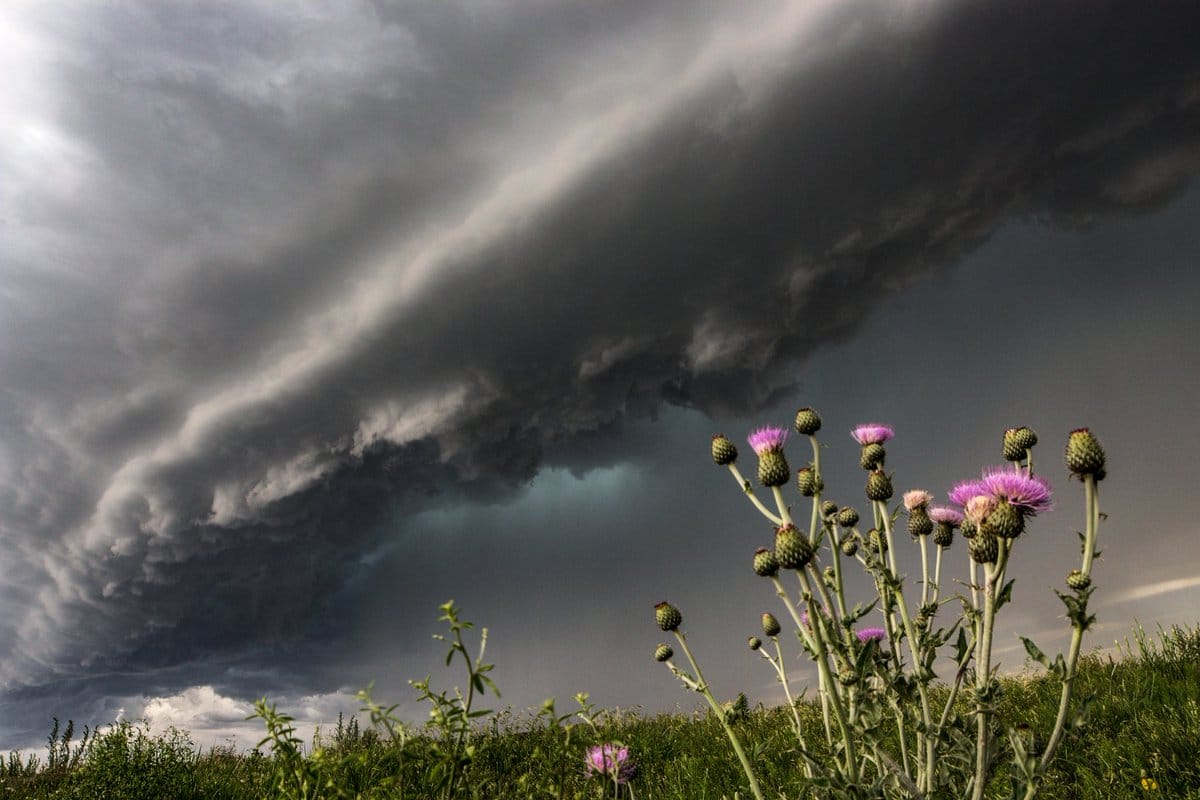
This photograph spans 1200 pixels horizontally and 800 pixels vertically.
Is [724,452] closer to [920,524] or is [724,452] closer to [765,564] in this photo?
[765,564]

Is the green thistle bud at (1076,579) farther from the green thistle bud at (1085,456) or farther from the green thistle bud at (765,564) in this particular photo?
the green thistle bud at (765,564)

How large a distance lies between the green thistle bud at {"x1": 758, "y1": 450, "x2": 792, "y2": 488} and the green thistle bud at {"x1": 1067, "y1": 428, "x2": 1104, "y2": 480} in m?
1.18

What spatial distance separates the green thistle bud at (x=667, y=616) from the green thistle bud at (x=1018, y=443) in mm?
2071

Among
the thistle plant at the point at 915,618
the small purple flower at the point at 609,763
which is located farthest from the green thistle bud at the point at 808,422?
the small purple flower at the point at 609,763

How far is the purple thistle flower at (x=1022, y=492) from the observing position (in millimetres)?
3162

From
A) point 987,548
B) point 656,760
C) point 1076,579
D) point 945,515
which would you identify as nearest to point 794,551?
point 987,548

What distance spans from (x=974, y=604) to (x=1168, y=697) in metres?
4.31

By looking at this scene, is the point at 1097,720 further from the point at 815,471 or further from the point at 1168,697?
the point at 815,471

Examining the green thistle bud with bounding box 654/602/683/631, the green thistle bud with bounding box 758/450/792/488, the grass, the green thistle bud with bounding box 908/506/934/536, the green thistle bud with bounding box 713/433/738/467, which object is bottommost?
the grass

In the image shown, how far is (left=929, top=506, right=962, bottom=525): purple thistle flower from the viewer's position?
4.08m

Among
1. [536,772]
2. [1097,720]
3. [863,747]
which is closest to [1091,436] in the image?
[863,747]

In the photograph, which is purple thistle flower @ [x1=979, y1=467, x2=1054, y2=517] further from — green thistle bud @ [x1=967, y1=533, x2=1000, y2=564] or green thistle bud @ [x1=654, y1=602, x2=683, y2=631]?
green thistle bud @ [x1=654, y1=602, x2=683, y2=631]

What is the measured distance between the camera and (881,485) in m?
3.96

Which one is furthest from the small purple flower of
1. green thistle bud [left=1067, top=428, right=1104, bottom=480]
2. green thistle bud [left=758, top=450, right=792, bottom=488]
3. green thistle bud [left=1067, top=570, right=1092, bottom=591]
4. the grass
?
green thistle bud [left=1067, top=428, right=1104, bottom=480]
